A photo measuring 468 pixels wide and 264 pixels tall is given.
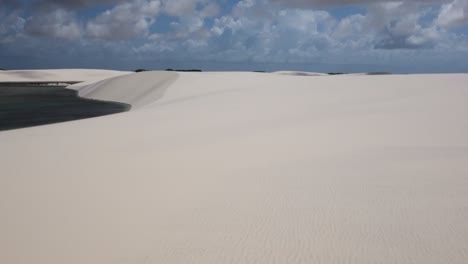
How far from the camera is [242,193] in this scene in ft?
19.0

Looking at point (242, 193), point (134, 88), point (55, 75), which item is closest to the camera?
point (242, 193)

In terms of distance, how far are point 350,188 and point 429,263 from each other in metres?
2.21

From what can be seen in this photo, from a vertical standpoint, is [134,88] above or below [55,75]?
above

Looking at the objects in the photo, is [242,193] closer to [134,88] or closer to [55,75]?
[134,88]

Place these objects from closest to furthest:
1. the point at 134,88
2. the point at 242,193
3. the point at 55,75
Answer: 1. the point at 242,193
2. the point at 134,88
3. the point at 55,75

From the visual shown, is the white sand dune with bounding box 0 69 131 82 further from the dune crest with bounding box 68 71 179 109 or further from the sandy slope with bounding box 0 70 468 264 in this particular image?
the sandy slope with bounding box 0 70 468 264

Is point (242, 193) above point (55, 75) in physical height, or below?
above

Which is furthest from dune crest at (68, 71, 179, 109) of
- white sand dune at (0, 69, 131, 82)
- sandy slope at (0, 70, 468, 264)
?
white sand dune at (0, 69, 131, 82)

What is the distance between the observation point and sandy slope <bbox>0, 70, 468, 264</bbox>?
4.06 m

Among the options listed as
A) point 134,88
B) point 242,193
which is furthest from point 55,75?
point 242,193

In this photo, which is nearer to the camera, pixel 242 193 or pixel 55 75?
pixel 242 193

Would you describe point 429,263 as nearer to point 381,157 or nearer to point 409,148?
point 381,157

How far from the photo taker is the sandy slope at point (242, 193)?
13.3 feet

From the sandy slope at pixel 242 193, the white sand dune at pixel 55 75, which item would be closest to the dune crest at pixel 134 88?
the sandy slope at pixel 242 193
